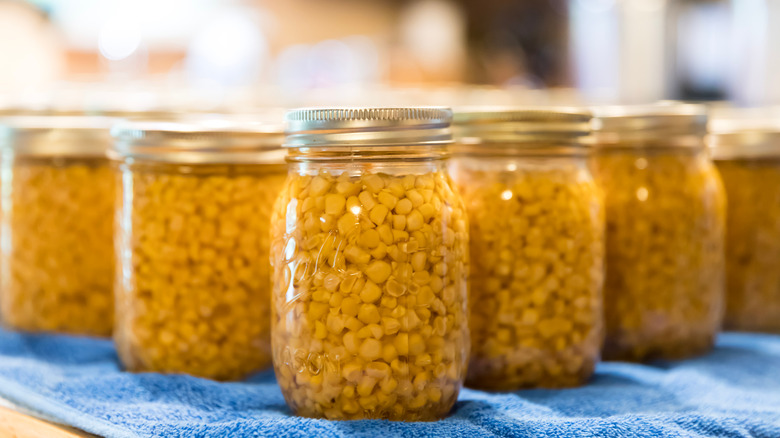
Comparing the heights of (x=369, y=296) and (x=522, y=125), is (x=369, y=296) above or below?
below

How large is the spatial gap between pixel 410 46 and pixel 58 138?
126 inches

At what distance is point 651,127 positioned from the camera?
29.2 inches

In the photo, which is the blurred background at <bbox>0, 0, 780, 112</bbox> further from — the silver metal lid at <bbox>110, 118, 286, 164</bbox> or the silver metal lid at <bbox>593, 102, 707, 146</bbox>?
the silver metal lid at <bbox>110, 118, 286, 164</bbox>

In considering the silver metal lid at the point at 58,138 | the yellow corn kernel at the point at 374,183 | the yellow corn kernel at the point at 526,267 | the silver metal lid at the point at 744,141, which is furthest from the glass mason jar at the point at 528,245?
the silver metal lid at the point at 58,138

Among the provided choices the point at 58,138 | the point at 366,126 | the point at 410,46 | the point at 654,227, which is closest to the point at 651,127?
the point at 654,227


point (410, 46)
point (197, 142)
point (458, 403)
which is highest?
point (410, 46)

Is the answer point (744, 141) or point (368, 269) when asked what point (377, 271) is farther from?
point (744, 141)

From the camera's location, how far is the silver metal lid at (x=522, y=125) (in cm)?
65

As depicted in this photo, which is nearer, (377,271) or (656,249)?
(377,271)

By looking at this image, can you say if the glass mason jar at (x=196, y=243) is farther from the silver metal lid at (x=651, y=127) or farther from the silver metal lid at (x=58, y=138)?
the silver metal lid at (x=651, y=127)

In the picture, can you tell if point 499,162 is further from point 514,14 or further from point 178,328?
point 514,14

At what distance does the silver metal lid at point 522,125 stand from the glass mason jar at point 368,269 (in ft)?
0.27

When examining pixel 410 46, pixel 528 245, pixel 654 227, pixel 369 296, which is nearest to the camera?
pixel 369 296

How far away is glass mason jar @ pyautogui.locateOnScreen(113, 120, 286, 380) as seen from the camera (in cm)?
67
